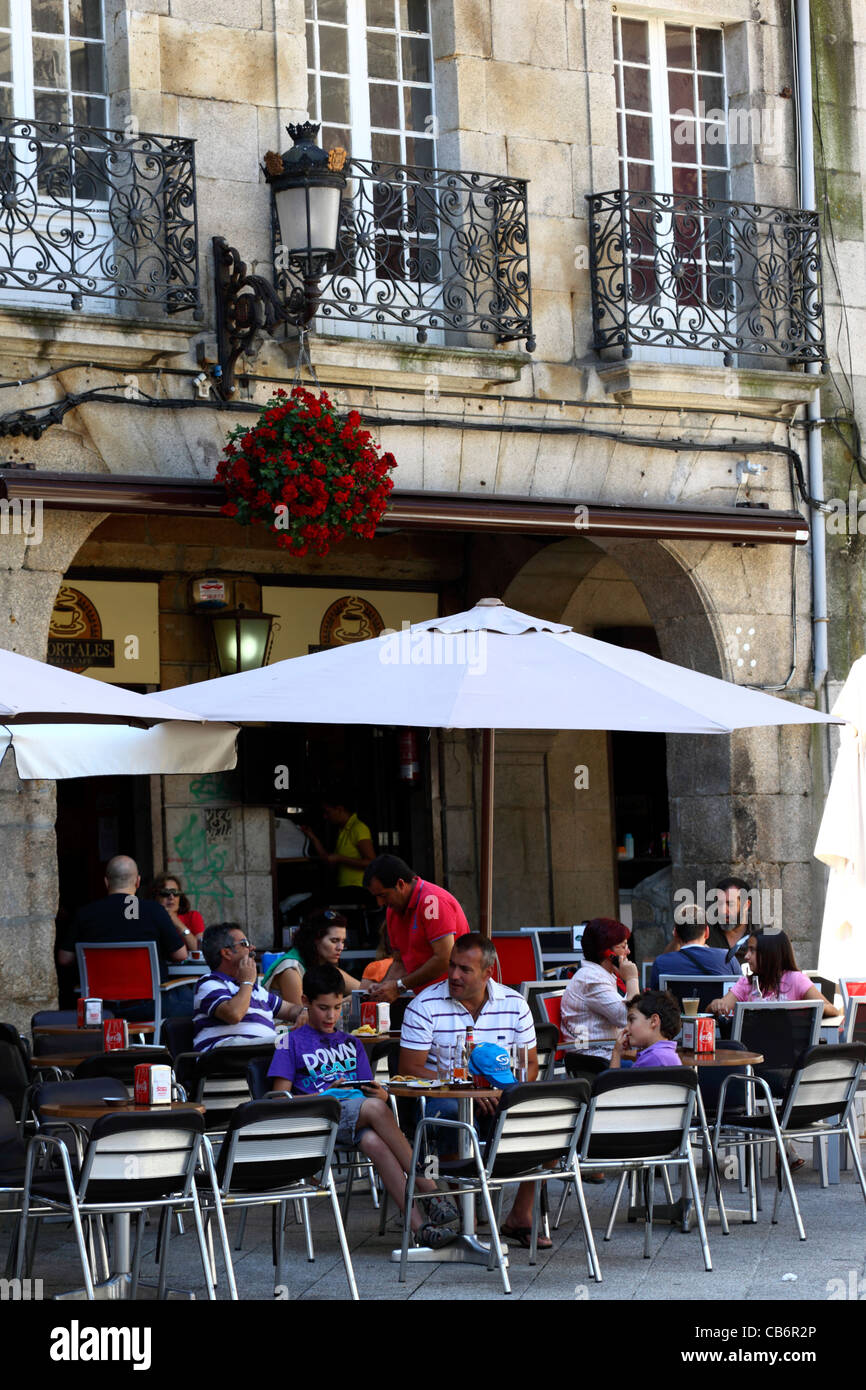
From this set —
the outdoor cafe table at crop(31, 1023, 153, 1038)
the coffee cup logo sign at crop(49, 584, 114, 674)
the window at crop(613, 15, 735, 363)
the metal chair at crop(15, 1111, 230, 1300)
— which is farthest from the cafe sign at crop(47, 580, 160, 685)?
the metal chair at crop(15, 1111, 230, 1300)

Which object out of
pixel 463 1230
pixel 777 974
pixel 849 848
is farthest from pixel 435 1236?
pixel 849 848

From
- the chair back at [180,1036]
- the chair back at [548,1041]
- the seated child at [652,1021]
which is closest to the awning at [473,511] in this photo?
the chair back at [180,1036]

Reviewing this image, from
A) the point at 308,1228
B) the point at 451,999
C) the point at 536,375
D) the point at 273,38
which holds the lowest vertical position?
the point at 308,1228

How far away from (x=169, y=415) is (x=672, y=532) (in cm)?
335

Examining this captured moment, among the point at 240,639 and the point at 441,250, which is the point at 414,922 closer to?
the point at 441,250

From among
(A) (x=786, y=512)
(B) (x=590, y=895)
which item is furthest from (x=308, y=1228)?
(B) (x=590, y=895)

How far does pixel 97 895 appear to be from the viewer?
47.4 ft

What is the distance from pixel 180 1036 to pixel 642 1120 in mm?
2214

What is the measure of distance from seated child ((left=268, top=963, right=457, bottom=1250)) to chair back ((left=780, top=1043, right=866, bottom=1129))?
146cm

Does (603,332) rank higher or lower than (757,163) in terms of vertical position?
lower

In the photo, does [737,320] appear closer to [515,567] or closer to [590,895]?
[515,567]

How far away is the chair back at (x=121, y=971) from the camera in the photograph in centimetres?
1087

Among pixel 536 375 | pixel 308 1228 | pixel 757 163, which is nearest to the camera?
pixel 308 1228

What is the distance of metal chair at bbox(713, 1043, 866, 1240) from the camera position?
857 cm
